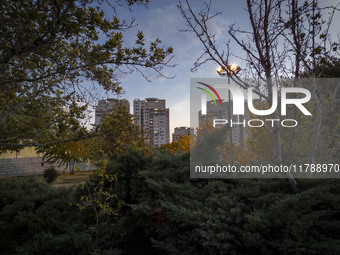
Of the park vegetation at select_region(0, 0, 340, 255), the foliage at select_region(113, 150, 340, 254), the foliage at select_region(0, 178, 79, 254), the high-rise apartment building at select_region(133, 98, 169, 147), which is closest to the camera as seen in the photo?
the foliage at select_region(113, 150, 340, 254)

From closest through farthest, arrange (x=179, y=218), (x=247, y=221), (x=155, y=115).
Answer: (x=247, y=221) → (x=179, y=218) → (x=155, y=115)

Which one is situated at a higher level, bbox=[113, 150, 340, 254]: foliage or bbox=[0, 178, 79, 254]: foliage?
bbox=[113, 150, 340, 254]: foliage

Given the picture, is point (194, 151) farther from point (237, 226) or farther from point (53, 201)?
point (53, 201)

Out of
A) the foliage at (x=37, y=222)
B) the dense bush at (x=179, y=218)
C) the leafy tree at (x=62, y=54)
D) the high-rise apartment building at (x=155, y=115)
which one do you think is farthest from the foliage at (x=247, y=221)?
the high-rise apartment building at (x=155, y=115)

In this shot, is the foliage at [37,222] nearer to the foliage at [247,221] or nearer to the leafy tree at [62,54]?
the foliage at [247,221]

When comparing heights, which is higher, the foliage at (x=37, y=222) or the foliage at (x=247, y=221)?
the foliage at (x=247, y=221)

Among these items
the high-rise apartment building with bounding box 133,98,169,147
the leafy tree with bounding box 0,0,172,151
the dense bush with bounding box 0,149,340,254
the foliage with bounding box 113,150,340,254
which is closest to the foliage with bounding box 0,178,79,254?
the dense bush with bounding box 0,149,340,254

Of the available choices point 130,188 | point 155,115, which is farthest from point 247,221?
point 155,115

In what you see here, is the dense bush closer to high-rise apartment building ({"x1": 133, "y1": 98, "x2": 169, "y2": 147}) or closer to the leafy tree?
the leafy tree

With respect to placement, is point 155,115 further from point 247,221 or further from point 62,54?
point 247,221

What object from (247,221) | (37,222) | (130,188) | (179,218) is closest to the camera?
(247,221)

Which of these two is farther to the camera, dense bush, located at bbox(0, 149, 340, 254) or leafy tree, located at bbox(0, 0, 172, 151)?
leafy tree, located at bbox(0, 0, 172, 151)

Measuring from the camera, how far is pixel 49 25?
2.80m

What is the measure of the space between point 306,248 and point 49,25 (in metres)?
4.15
